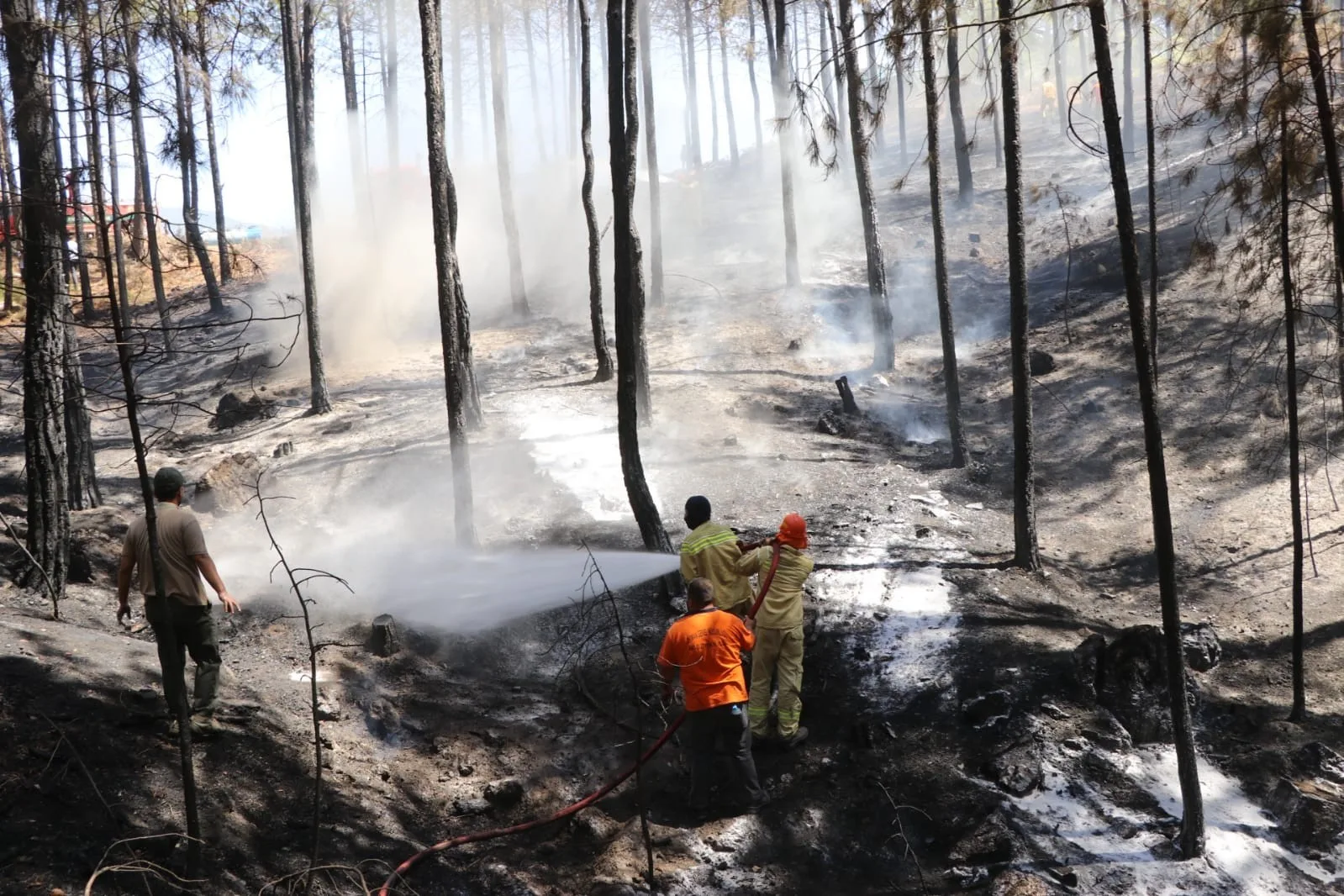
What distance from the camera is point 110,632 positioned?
8406mm

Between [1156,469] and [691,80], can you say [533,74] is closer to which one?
[691,80]

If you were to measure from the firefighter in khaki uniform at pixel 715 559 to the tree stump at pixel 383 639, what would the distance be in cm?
308

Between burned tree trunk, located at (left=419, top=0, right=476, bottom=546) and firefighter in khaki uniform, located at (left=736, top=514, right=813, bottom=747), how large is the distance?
16.0 feet

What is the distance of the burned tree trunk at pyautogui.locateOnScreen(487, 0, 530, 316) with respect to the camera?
25875mm

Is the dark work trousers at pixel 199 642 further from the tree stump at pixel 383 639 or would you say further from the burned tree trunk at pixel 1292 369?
the burned tree trunk at pixel 1292 369

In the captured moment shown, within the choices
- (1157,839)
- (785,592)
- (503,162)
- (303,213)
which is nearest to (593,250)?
(303,213)

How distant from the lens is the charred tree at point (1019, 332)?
9875 mm

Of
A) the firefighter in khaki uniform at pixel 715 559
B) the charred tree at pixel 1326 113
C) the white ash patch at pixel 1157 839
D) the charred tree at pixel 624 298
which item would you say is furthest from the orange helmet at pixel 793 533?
the charred tree at pixel 1326 113

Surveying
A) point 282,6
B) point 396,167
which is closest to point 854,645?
point 282,6

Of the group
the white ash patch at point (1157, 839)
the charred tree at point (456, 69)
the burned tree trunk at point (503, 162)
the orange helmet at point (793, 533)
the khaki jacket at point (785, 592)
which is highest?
the charred tree at point (456, 69)

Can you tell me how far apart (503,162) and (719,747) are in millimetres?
23377

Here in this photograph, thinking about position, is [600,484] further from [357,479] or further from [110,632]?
[110,632]

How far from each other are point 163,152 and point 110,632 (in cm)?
416

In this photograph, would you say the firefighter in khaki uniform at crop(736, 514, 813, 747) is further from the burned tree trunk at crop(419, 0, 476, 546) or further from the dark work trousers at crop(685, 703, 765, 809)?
the burned tree trunk at crop(419, 0, 476, 546)
